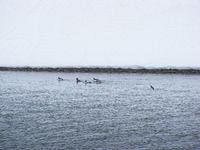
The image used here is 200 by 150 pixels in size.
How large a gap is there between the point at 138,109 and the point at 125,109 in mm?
1814

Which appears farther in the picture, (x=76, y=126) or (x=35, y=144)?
(x=76, y=126)

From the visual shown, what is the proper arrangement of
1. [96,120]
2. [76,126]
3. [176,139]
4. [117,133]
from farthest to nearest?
1. [96,120]
2. [76,126]
3. [117,133]
4. [176,139]

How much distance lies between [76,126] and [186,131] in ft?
35.2

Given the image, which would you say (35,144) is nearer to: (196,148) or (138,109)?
(196,148)

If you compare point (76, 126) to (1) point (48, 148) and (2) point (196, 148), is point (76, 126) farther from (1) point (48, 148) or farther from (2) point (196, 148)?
(2) point (196, 148)

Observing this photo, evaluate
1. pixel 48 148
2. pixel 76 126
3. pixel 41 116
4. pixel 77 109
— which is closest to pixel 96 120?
pixel 76 126

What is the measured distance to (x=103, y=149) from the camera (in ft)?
89.7

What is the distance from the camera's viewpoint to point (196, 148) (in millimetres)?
27688

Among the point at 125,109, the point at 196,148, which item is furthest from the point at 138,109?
the point at 196,148

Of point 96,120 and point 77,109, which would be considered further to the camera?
point 77,109

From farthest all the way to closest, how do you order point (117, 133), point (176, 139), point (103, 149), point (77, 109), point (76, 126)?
1. point (77, 109)
2. point (76, 126)
3. point (117, 133)
4. point (176, 139)
5. point (103, 149)

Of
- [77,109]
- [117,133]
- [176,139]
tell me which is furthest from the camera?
[77,109]

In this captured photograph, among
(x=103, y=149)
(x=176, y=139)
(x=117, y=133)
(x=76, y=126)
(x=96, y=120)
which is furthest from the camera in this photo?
(x=96, y=120)

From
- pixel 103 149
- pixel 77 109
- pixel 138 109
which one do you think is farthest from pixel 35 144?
pixel 138 109
